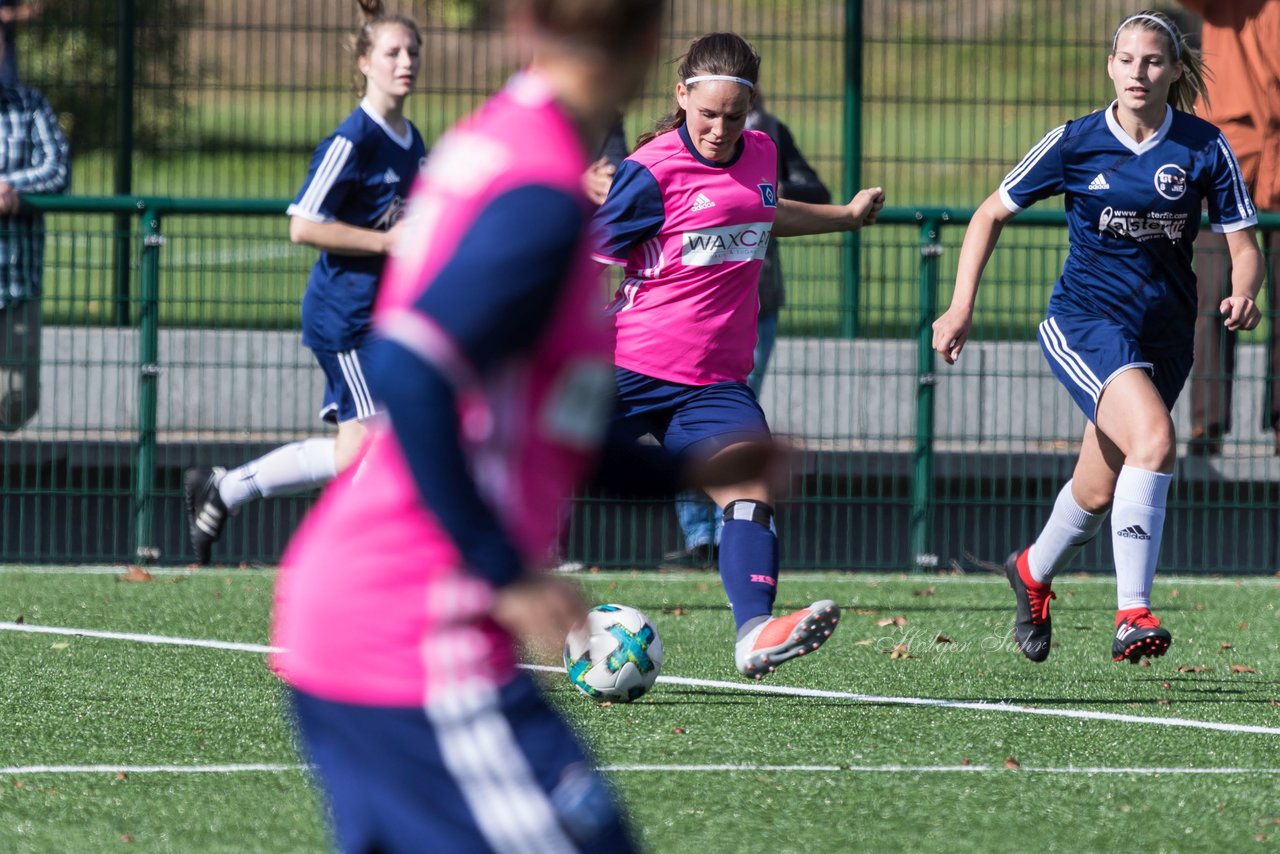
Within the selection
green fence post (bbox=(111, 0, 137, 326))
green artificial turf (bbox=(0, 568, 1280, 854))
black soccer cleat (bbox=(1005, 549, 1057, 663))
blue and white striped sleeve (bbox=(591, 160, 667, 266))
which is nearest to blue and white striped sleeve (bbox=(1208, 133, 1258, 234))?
black soccer cleat (bbox=(1005, 549, 1057, 663))

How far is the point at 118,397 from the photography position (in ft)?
31.9

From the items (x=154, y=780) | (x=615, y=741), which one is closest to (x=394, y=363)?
(x=154, y=780)

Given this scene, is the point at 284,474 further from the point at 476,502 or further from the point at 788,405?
the point at 476,502

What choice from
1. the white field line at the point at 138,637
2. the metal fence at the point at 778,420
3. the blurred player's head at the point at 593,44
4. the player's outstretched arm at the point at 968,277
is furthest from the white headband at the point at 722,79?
the metal fence at the point at 778,420

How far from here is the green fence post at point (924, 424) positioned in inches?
383

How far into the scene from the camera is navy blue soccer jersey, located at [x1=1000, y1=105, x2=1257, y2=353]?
6555mm

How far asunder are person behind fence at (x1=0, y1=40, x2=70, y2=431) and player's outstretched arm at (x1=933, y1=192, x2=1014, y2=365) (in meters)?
4.92

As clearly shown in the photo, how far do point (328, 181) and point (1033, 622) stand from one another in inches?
119

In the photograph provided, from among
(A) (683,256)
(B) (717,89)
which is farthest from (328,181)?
(B) (717,89)

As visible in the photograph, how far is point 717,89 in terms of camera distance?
598cm

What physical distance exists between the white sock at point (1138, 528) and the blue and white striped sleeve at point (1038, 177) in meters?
1.03

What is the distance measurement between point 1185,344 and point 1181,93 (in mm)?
945

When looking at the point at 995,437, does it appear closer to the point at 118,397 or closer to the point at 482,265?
the point at 118,397

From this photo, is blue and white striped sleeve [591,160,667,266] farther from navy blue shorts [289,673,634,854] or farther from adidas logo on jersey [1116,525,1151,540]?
navy blue shorts [289,673,634,854]
